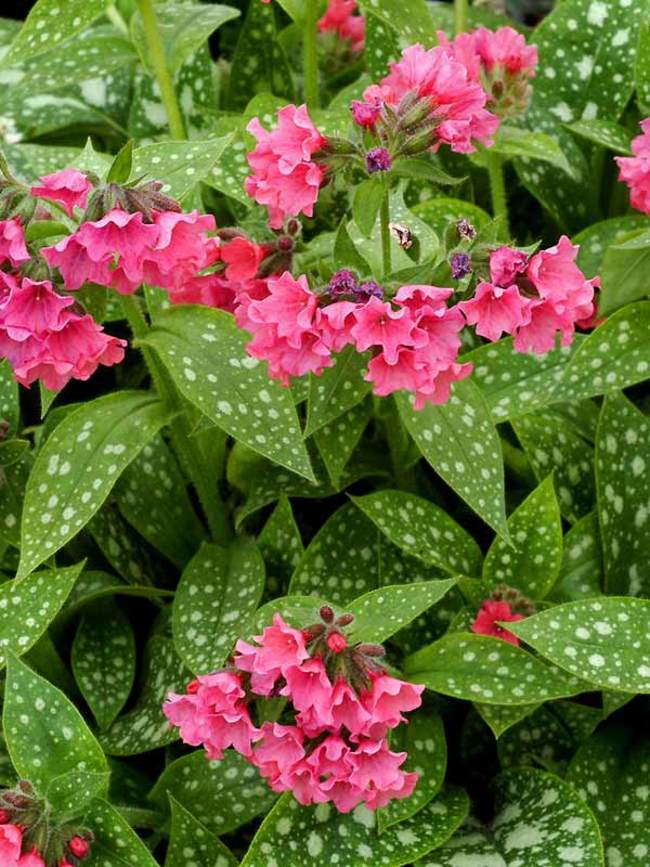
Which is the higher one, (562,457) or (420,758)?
(562,457)

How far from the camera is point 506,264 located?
1445 millimetres

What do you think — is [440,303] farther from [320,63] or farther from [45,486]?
[320,63]

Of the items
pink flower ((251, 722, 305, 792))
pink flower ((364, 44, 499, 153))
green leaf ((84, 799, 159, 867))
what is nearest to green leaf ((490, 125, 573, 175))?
pink flower ((364, 44, 499, 153))

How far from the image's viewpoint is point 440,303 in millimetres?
1436

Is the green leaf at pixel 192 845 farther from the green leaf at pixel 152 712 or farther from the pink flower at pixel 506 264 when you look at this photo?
the pink flower at pixel 506 264

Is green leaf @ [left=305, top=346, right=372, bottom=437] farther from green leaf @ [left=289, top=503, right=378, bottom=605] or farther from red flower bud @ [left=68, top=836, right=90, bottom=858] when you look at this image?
red flower bud @ [left=68, top=836, right=90, bottom=858]

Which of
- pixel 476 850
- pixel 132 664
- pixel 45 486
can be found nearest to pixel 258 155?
pixel 45 486

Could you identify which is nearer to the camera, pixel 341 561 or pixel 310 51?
pixel 341 561

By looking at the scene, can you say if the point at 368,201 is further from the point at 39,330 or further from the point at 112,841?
the point at 112,841

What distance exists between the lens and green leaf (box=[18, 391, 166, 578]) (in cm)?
164

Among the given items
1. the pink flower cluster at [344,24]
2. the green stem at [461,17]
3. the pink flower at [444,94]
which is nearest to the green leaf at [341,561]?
the pink flower at [444,94]

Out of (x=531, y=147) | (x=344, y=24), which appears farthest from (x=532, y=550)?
(x=344, y=24)

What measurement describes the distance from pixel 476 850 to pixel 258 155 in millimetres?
940

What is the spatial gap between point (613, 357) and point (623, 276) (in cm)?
14
